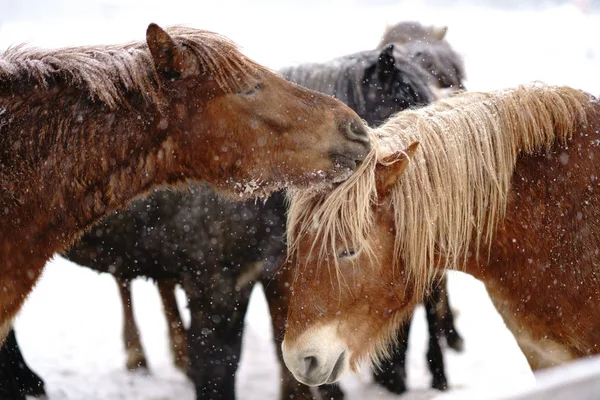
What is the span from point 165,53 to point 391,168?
0.97 m

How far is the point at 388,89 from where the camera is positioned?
4.14 m

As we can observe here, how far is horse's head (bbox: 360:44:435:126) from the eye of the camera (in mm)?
4098

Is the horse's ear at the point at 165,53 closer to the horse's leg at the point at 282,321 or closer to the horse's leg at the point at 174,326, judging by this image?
the horse's leg at the point at 282,321

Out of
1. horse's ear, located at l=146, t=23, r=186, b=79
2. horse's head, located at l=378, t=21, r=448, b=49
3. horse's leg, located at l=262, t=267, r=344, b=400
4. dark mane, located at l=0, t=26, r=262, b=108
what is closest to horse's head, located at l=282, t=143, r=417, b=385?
dark mane, located at l=0, t=26, r=262, b=108

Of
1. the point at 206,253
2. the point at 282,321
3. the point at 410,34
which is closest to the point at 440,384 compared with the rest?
the point at 282,321

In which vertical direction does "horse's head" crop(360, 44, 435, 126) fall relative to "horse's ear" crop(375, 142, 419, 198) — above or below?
below

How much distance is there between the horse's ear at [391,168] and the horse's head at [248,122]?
0.33 feet

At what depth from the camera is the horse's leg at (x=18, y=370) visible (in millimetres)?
4289

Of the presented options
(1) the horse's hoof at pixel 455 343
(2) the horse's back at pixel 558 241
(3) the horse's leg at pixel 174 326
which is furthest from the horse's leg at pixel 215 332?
(1) the horse's hoof at pixel 455 343

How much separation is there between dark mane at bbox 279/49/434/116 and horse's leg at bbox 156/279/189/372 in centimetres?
200

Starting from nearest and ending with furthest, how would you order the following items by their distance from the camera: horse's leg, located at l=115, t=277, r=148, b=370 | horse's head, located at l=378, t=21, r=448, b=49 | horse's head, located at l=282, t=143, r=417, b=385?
horse's head, located at l=282, t=143, r=417, b=385
horse's leg, located at l=115, t=277, r=148, b=370
horse's head, located at l=378, t=21, r=448, b=49

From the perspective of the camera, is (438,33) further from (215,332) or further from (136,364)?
(136,364)

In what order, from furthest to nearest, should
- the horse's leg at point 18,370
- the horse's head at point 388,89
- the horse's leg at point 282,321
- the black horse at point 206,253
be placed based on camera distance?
the horse's leg at point 18,370, the horse's head at point 388,89, the horse's leg at point 282,321, the black horse at point 206,253

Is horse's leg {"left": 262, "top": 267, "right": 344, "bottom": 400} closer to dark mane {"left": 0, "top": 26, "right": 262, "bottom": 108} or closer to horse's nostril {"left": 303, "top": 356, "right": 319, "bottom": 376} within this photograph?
horse's nostril {"left": 303, "top": 356, "right": 319, "bottom": 376}
